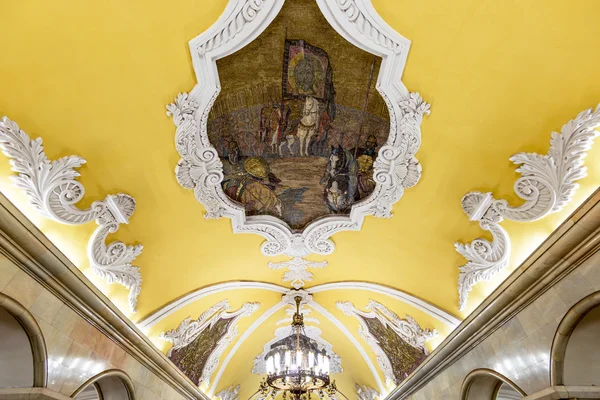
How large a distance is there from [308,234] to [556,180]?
3.72 meters

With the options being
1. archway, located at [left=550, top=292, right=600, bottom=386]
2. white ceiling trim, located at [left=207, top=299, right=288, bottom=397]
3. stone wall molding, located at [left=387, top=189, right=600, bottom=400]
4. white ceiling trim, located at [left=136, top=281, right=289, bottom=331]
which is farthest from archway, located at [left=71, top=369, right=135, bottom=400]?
archway, located at [left=550, top=292, right=600, bottom=386]

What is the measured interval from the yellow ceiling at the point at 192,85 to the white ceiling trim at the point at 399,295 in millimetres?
755

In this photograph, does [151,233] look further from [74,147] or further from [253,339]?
[253,339]

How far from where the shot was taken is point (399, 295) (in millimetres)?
7016

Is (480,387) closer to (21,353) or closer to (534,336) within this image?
(534,336)

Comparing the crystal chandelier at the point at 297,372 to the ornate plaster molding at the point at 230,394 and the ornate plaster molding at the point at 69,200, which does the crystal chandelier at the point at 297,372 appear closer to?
the ornate plaster molding at the point at 69,200

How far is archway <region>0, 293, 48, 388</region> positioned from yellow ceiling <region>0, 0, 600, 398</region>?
899 millimetres

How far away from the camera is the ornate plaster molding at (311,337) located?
10.4 meters

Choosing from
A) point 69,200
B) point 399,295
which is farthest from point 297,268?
point 69,200

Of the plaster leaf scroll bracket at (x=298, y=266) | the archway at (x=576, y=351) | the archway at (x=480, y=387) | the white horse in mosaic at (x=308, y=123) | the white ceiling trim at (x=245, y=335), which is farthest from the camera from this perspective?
the white ceiling trim at (x=245, y=335)

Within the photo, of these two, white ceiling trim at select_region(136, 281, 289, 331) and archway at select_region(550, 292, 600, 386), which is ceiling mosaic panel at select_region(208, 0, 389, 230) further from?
archway at select_region(550, 292, 600, 386)

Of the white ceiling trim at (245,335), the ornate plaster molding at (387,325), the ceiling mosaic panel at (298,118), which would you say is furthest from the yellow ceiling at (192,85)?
the white ceiling trim at (245,335)

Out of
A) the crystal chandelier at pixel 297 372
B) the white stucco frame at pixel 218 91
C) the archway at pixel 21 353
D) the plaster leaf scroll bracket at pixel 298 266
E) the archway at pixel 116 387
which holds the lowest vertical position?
the archway at pixel 21 353

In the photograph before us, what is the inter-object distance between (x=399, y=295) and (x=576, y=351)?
3237mm
